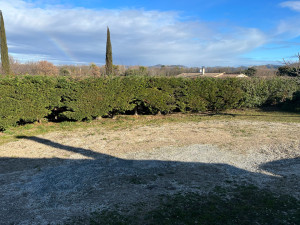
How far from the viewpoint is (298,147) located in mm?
6551

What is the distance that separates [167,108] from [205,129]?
334 centimetres

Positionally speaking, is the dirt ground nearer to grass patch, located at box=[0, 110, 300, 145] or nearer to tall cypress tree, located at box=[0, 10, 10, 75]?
grass patch, located at box=[0, 110, 300, 145]

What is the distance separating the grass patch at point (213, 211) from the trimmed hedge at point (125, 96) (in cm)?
734

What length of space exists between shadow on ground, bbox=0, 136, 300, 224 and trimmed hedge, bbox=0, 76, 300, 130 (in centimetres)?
406

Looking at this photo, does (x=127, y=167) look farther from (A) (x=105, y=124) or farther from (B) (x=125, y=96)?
(B) (x=125, y=96)

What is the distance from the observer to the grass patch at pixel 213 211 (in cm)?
317

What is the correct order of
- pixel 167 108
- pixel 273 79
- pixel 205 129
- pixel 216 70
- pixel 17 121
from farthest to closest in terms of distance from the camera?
pixel 216 70 → pixel 273 79 → pixel 167 108 → pixel 17 121 → pixel 205 129

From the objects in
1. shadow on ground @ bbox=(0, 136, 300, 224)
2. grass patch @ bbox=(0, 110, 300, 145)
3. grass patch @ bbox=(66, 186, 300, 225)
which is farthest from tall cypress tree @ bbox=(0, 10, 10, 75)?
grass patch @ bbox=(66, 186, 300, 225)

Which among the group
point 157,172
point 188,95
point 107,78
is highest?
point 107,78

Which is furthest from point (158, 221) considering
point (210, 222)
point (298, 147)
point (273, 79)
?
point (273, 79)

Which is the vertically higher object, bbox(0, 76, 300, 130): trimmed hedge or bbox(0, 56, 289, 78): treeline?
bbox(0, 56, 289, 78): treeline

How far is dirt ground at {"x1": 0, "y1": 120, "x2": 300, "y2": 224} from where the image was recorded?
3798mm

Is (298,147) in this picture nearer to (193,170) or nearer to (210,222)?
(193,170)

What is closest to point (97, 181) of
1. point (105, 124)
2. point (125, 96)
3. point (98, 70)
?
point (105, 124)
